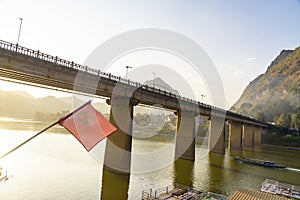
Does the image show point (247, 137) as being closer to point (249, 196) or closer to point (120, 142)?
point (120, 142)

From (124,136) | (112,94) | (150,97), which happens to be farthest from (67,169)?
(150,97)

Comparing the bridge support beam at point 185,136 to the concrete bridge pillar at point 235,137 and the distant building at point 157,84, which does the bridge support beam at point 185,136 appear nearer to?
the distant building at point 157,84

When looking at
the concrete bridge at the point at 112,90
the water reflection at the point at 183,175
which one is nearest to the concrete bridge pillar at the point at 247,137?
the concrete bridge at the point at 112,90

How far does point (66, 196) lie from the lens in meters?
24.5

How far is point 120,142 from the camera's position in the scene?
3544 cm

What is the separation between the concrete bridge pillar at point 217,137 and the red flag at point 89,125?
68412mm

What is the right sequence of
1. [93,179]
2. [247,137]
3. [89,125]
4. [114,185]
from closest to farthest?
[89,125], [114,185], [93,179], [247,137]

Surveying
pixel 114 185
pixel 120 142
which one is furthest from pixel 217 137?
pixel 114 185

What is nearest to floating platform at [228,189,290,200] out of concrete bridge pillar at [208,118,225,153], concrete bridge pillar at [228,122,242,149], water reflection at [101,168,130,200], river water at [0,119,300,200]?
river water at [0,119,300,200]

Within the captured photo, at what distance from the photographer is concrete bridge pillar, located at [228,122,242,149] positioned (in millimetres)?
93000

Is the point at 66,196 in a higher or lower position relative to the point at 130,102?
lower

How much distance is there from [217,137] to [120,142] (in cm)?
4687

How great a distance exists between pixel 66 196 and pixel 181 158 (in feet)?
112

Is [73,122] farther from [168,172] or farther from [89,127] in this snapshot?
[168,172]
